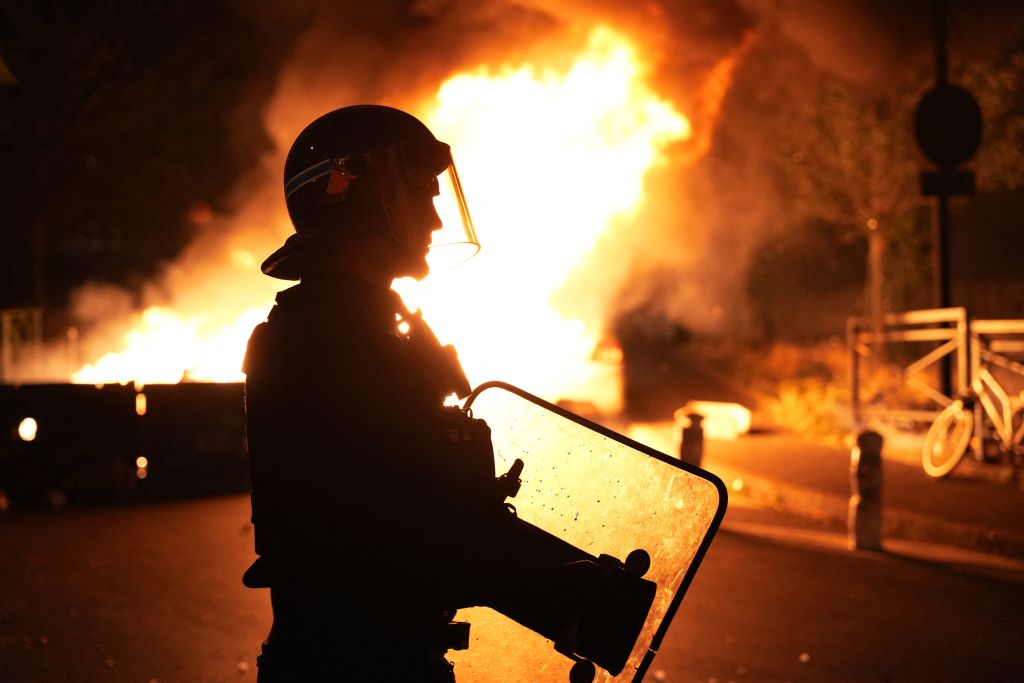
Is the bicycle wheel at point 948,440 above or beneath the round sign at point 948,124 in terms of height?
beneath

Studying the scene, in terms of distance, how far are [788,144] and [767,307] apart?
8006 mm

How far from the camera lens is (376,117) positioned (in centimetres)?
202

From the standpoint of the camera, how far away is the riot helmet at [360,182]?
1.93 m

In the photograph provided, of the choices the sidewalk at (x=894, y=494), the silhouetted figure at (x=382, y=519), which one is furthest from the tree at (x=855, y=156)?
the silhouetted figure at (x=382, y=519)

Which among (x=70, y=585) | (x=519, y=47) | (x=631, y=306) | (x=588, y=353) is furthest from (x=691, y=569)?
(x=631, y=306)

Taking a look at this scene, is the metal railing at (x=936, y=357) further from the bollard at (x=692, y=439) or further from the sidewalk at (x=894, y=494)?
the bollard at (x=692, y=439)

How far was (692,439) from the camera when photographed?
9.35 meters

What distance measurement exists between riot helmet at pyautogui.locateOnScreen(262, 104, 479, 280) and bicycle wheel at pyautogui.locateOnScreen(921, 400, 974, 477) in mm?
9084

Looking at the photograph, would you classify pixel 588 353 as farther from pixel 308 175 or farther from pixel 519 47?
pixel 308 175

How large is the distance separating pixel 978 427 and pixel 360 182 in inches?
399

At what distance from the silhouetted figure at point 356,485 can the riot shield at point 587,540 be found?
0.13m

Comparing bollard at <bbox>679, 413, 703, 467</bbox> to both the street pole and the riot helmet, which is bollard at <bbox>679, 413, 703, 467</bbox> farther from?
the riot helmet

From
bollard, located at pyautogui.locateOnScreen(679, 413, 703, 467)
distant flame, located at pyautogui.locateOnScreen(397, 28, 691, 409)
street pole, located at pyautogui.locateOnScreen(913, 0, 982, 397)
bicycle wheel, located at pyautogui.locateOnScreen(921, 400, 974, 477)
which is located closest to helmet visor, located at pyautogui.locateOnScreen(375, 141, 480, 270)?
bollard, located at pyautogui.locateOnScreen(679, 413, 703, 467)

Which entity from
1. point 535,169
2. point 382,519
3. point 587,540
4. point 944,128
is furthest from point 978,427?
point 382,519
